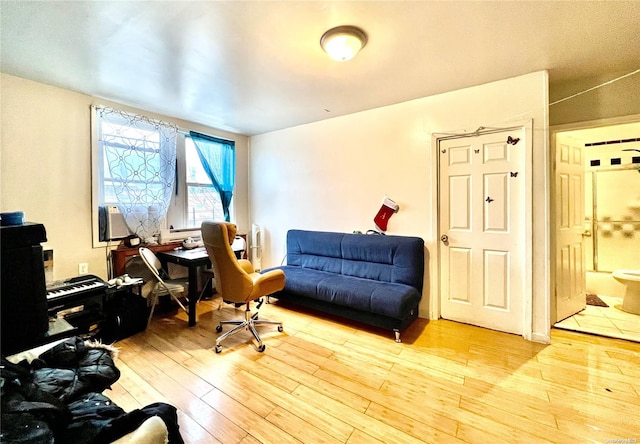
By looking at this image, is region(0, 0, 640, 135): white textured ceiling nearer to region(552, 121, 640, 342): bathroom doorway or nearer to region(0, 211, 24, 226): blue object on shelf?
region(0, 211, 24, 226): blue object on shelf

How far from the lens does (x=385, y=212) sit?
325 centimetres

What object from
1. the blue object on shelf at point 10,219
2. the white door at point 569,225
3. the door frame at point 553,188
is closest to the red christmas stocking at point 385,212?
the door frame at point 553,188

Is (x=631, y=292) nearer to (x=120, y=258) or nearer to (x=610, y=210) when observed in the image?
(x=610, y=210)

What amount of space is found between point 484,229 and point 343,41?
226 cm

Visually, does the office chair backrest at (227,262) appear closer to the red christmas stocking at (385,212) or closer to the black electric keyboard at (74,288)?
the black electric keyboard at (74,288)

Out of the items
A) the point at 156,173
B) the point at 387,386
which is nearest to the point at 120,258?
the point at 156,173

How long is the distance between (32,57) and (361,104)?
299 cm

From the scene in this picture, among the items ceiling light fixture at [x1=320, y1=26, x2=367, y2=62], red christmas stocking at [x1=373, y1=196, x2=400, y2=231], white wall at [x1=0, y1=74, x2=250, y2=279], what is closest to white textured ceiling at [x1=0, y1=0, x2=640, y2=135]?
ceiling light fixture at [x1=320, y1=26, x2=367, y2=62]

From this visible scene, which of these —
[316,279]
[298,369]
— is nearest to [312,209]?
[316,279]

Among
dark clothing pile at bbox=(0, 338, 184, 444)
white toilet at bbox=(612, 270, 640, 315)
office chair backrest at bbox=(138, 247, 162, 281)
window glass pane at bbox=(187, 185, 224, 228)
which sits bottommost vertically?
white toilet at bbox=(612, 270, 640, 315)

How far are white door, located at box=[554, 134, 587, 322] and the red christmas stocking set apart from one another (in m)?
1.61

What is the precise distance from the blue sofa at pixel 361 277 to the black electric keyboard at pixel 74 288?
181 cm

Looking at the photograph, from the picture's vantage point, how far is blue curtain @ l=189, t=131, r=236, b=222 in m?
3.81

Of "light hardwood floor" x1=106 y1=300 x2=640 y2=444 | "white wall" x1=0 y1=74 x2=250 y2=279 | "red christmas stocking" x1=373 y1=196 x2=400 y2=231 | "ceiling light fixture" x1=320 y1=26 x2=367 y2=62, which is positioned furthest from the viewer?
"red christmas stocking" x1=373 y1=196 x2=400 y2=231
